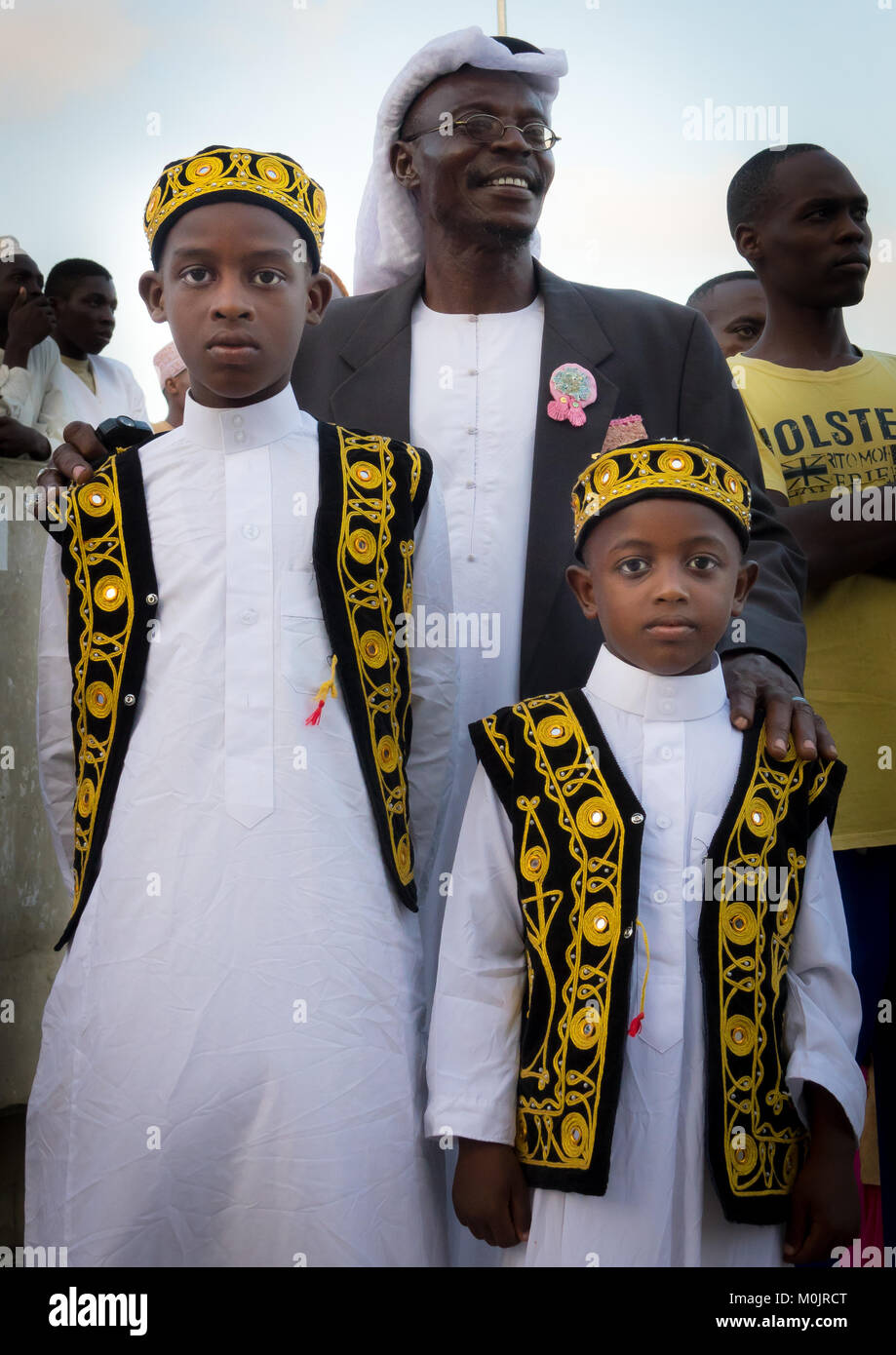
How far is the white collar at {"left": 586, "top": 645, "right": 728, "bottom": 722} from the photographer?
2588 millimetres

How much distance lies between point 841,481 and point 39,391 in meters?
3.39

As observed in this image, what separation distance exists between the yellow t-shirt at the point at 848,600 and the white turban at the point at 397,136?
0.87m

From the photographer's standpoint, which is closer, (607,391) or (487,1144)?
(487,1144)

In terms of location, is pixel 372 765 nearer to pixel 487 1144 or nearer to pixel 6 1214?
pixel 487 1144

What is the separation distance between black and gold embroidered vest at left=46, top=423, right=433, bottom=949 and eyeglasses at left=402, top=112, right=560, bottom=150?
994mm

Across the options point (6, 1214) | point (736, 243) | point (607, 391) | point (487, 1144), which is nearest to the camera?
point (487, 1144)

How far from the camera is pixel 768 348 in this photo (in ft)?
12.7

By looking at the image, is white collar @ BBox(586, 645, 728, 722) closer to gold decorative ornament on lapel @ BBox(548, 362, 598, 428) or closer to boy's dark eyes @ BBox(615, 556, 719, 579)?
boy's dark eyes @ BBox(615, 556, 719, 579)

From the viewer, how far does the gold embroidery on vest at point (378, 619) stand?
252cm

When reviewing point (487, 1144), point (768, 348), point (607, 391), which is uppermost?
point (768, 348)

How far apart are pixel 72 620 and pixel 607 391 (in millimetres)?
1295

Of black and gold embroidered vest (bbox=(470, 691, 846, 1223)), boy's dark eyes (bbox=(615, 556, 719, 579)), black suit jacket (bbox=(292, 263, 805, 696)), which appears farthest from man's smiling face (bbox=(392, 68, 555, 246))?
black and gold embroidered vest (bbox=(470, 691, 846, 1223))

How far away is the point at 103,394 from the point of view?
6.32m

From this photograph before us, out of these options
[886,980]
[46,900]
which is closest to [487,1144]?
[886,980]
